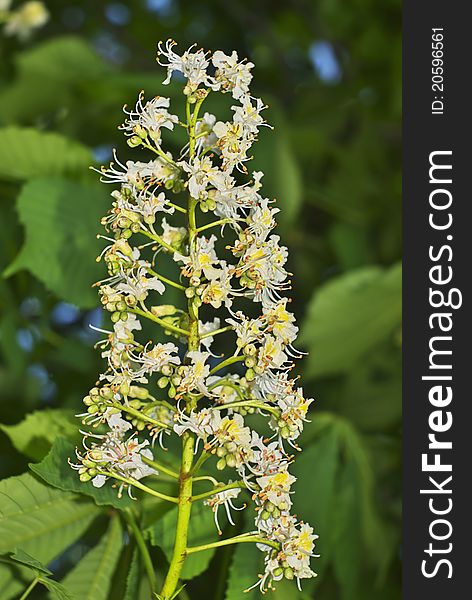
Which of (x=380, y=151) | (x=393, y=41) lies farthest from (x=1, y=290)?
(x=393, y=41)

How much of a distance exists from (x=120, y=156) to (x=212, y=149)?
0.93 metres

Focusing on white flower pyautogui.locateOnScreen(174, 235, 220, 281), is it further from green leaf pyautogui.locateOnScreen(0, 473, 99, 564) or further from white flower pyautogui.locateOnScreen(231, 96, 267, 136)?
green leaf pyautogui.locateOnScreen(0, 473, 99, 564)

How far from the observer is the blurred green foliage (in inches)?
34.5

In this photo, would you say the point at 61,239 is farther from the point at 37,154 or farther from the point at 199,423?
the point at 199,423

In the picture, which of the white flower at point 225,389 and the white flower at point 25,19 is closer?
the white flower at point 225,389

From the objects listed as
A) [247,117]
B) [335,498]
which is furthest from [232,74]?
[335,498]

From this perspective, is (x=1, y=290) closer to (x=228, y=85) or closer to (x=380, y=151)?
(x=228, y=85)

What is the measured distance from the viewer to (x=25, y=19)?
5.34ft

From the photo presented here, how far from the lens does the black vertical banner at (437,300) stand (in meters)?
1.12

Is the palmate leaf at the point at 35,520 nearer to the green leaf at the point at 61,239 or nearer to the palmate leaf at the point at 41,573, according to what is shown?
the palmate leaf at the point at 41,573

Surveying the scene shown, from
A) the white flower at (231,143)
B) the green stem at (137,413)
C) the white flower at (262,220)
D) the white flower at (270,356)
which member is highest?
the white flower at (231,143)

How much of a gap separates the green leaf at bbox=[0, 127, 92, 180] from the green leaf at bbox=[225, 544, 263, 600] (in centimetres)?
67

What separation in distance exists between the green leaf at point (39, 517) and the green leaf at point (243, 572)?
16cm

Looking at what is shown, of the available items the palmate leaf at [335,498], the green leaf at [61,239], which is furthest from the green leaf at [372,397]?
the green leaf at [61,239]
